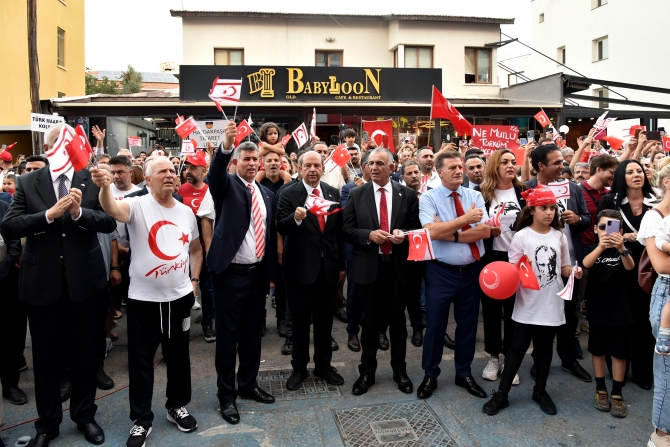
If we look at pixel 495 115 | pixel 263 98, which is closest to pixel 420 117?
pixel 495 115

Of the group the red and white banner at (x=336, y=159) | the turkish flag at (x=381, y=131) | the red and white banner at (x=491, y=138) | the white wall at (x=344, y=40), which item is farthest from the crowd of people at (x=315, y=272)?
the white wall at (x=344, y=40)

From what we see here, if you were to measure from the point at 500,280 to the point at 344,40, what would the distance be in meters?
20.7

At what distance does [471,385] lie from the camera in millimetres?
4812

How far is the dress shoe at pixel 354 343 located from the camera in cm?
595

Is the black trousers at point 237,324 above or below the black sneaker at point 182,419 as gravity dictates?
above

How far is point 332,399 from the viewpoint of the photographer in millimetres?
4719

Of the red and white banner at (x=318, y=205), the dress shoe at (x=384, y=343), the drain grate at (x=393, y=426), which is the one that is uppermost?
the red and white banner at (x=318, y=205)

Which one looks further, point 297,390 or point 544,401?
point 297,390

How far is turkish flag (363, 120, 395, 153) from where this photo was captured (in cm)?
1083

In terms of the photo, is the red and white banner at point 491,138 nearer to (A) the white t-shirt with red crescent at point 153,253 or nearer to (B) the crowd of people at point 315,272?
(B) the crowd of people at point 315,272

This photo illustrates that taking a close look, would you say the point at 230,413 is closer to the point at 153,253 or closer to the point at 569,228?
the point at 153,253

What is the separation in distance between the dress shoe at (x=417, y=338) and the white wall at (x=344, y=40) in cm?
1848

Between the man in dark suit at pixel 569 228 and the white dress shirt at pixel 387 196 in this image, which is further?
the man in dark suit at pixel 569 228

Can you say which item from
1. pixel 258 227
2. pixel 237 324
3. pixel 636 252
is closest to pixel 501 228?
pixel 636 252
